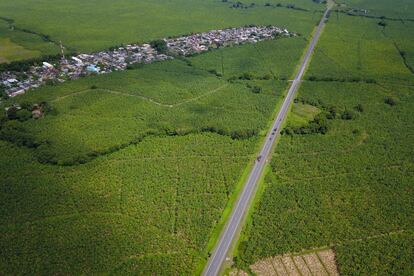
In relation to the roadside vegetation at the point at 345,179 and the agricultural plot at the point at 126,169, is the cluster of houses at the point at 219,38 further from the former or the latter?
the roadside vegetation at the point at 345,179

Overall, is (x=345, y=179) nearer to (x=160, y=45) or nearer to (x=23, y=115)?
(x=23, y=115)

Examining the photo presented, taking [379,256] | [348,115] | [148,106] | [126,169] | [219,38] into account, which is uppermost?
[219,38]

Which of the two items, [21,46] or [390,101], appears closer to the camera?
[390,101]

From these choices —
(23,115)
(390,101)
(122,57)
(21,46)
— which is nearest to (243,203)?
(23,115)

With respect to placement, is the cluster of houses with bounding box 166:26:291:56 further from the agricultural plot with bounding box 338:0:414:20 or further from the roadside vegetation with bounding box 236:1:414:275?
the agricultural plot with bounding box 338:0:414:20

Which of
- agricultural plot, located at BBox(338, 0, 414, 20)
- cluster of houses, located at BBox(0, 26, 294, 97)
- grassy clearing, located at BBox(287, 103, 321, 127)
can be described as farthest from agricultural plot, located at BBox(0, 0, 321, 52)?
grassy clearing, located at BBox(287, 103, 321, 127)

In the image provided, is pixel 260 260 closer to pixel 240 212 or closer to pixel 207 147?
pixel 240 212

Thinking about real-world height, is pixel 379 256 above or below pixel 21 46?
below

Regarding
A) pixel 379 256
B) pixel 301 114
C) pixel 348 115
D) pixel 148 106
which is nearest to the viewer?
pixel 379 256
